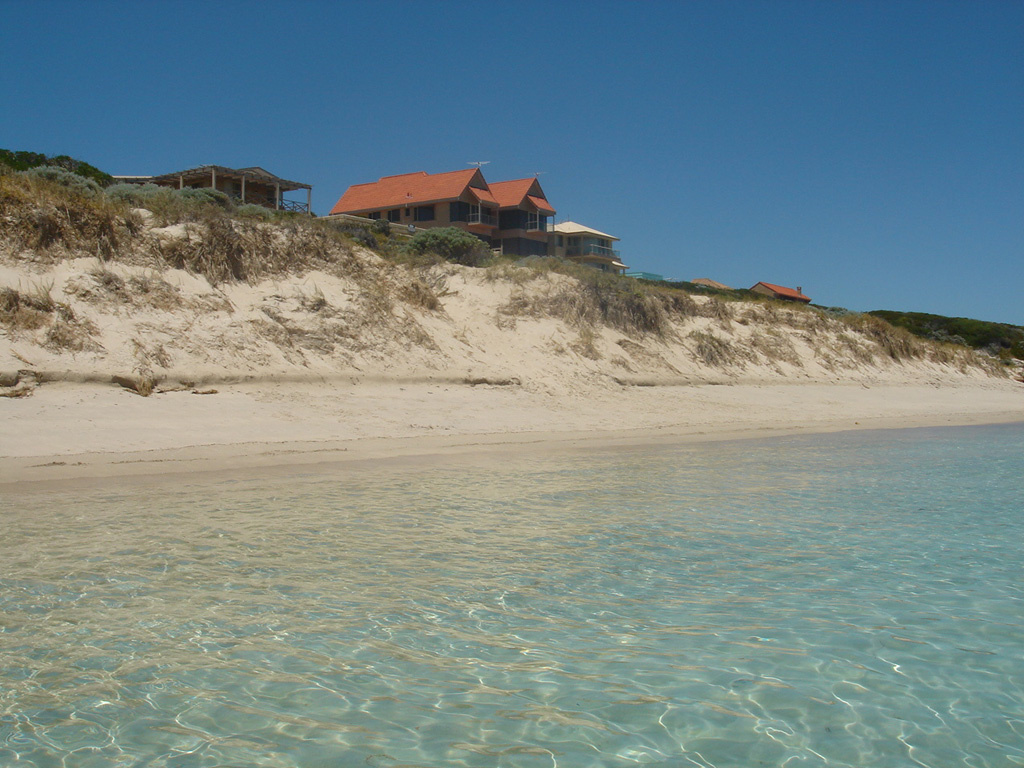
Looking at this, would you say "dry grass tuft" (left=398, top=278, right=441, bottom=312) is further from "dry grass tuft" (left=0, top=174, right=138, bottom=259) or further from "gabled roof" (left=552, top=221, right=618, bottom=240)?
"gabled roof" (left=552, top=221, right=618, bottom=240)

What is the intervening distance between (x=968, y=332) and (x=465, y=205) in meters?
31.0

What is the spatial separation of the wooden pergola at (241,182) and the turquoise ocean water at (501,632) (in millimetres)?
32759

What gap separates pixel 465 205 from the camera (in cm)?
4828

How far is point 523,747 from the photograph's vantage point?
3.39m

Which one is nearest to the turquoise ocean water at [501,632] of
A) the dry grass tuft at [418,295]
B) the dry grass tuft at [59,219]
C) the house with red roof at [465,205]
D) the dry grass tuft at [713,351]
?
the dry grass tuft at [59,219]

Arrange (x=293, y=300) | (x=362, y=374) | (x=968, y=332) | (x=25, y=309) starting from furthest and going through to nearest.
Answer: (x=968, y=332) → (x=293, y=300) → (x=362, y=374) → (x=25, y=309)

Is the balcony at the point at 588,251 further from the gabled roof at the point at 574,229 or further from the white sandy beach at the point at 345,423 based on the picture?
the white sandy beach at the point at 345,423

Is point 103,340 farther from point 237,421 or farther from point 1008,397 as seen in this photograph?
point 1008,397

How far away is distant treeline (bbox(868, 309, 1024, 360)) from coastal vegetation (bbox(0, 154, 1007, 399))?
2321cm

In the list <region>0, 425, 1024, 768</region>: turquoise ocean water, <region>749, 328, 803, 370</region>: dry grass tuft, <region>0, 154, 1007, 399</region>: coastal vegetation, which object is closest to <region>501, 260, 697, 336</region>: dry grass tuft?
<region>0, 154, 1007, 399</region>: coastal vegetation

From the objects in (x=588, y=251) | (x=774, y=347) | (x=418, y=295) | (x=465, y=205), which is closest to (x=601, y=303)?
(x=418, y=295)

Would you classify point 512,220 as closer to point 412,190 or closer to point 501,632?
point 412,190

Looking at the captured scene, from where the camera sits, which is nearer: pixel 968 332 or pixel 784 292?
pixel 968 332

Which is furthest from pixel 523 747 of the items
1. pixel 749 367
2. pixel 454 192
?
pixel 454 192
